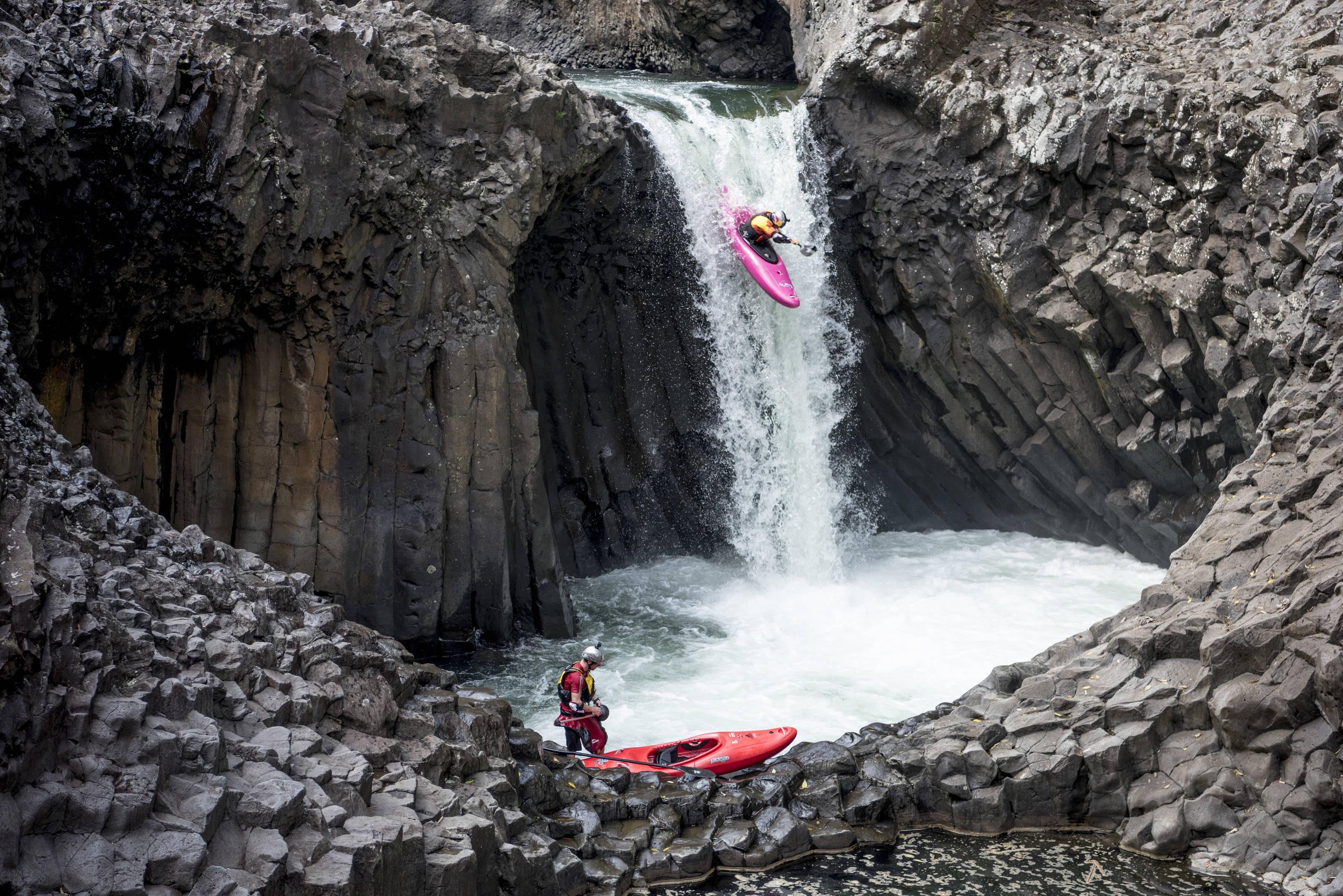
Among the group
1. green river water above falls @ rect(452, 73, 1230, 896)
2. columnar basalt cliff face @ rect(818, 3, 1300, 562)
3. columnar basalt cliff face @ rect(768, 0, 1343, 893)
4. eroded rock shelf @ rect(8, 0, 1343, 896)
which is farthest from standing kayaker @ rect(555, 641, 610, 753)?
columnar basalt cliff face @ rect(818, 3, 1300, 562)

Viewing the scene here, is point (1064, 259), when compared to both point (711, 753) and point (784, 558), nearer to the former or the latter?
point (784, 558)

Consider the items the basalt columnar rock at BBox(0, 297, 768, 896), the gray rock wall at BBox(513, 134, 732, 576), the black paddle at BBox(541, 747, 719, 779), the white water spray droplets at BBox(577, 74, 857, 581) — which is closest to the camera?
the basalt columnar rock at BBox(0, 297, 768, 896)

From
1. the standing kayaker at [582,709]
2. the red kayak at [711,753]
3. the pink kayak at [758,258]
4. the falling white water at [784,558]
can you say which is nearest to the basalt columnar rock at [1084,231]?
the falling white water at [784,558]

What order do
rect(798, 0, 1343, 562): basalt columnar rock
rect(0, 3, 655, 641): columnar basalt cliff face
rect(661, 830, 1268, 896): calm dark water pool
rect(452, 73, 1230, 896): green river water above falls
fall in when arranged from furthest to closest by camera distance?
rect(798, 0, 1343, 562): basalt columnar rock, rect(452, 73, 1230, 896): green river water above falls, rect(0, 3, 655, 641): columnar basalt cliff face, rect(661, 830, 1268, 896): calm dark water pool

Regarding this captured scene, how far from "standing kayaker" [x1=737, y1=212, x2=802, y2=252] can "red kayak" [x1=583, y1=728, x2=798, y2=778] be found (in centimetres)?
938

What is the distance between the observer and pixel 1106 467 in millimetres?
20234

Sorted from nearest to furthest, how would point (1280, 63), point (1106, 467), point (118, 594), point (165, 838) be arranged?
point (165, 838), point (118, 594), point (1280, 63), point (1106, 467)

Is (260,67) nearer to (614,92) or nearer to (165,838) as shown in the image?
(614,92)

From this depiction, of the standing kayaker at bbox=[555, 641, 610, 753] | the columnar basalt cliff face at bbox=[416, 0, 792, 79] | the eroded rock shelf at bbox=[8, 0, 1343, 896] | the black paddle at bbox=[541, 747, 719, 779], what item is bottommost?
the black paddle at bbox=[541, 747, 719, 779]

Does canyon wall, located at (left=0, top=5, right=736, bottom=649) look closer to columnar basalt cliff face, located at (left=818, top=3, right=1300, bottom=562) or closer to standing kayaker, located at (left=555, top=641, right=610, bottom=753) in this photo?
standing kayaker, located at (left=555, top=641, right=610, bottom=753)

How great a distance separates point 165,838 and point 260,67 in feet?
32.0

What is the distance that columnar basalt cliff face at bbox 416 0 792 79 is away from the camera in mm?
27938

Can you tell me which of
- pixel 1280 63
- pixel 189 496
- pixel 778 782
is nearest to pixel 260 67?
pixel 189 496

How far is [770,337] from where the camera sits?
20.6m
